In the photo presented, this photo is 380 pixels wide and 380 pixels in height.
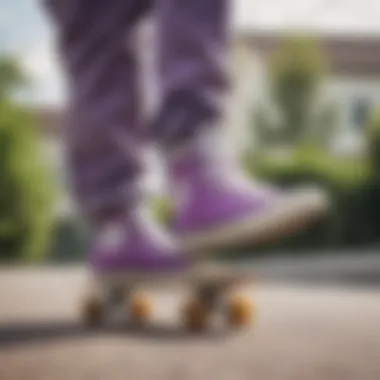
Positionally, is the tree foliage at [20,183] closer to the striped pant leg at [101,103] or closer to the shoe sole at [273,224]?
the striped pant leg at [101,103]

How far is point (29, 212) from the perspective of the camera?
0.85 metres

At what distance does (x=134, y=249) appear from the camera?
2.37 ft

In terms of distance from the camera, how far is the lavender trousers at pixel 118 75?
2.24 ft

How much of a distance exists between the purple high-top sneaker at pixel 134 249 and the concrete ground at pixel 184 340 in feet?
0.14

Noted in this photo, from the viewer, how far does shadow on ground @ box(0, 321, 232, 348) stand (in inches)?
25.3

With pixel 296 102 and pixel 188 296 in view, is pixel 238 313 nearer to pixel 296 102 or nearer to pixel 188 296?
pixel 188 296

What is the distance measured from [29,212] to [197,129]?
0.25 m

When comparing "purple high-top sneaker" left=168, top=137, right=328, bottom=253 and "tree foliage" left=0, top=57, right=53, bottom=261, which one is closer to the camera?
"purple high-top sneaker" left=168, top=137, right=328, bottom=253

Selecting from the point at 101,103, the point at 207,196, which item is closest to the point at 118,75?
the point at 101,103

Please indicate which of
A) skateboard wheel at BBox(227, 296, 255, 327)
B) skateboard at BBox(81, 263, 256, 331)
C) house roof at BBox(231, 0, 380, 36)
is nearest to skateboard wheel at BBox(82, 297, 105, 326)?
skateboard at BBox(81, 263, 256, 331)

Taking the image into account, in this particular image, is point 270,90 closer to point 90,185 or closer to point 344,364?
point 90,185

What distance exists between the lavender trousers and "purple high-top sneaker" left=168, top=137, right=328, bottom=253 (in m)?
0.03

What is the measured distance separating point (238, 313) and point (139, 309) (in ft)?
0.27

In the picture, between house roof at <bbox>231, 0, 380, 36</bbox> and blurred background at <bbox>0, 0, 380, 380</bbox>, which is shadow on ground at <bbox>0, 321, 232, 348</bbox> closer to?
blurred background at <bbox>0, 0, 380, 380</bbox>
